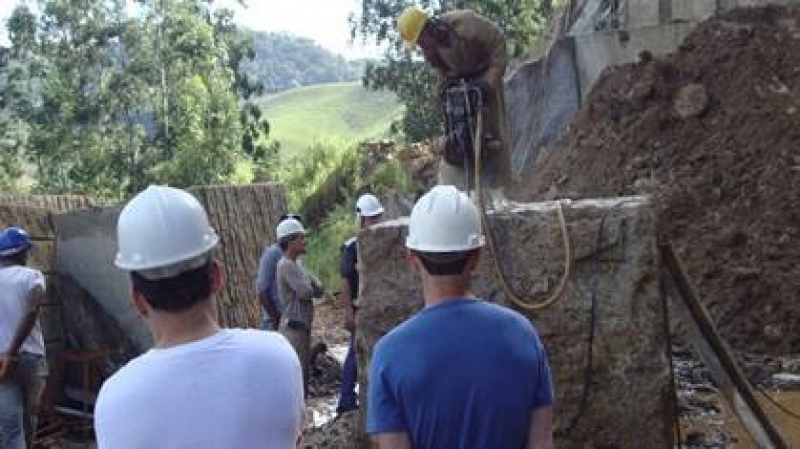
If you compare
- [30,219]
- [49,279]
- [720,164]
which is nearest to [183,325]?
[30,219]

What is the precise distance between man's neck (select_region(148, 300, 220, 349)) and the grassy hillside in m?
71.2

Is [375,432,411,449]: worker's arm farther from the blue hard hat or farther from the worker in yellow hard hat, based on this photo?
the blue hard hat

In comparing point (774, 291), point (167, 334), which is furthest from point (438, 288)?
point (774, 291)

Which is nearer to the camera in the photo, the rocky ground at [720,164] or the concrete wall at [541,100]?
the rocky ground at [720,164]

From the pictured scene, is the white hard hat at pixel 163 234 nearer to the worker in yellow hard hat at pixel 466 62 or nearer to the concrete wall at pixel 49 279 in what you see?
the worker in yellow hard hat at pixel 466 62

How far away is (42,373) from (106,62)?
70.9 ft

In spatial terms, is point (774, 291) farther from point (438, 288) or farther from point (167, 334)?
point (167, 334)

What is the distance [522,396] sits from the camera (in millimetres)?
2609

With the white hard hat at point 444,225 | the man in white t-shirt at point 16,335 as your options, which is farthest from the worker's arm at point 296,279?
the white hard hat at point 444,225

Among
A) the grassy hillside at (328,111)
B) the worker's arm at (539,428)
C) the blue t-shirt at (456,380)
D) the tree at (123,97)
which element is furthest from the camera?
the grassy hillside at (328,111)

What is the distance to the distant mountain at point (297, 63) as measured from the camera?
5059 inches

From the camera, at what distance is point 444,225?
278cm

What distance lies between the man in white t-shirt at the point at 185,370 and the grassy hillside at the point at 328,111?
2801 inches

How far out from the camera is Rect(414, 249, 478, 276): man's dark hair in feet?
8.83
